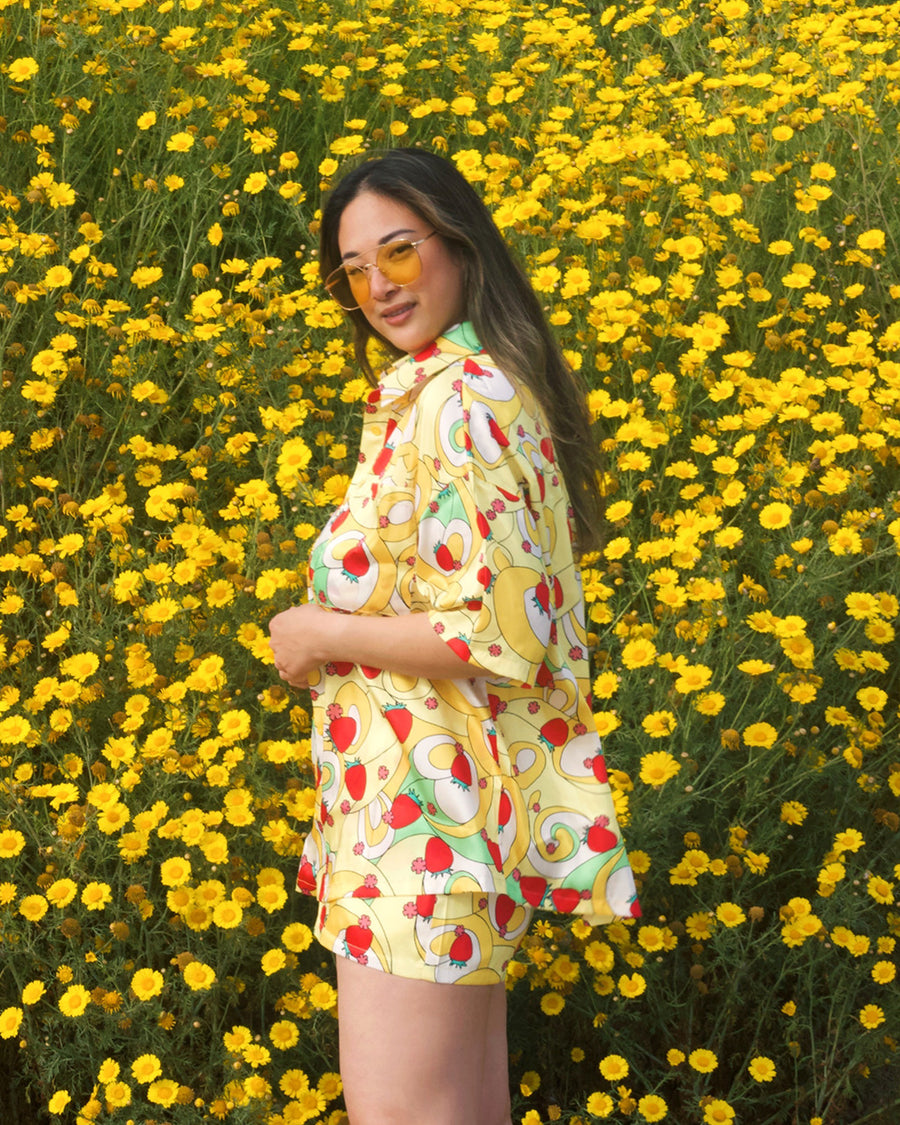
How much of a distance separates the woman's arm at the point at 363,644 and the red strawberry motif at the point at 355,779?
0.40 ft

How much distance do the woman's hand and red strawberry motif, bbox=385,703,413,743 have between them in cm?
11

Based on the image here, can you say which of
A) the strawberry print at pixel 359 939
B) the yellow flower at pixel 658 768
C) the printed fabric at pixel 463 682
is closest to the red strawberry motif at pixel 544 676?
the printed fabric at pixel 463 682

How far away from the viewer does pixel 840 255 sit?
150 inches

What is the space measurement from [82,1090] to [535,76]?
371cm

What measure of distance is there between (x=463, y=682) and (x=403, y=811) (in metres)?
0.16

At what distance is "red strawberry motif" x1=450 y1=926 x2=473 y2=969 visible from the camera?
1422 millimetres

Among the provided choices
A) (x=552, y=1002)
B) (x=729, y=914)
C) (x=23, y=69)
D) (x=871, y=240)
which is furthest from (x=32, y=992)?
(x=871, y=240)

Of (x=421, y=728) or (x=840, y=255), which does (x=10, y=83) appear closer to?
(x=840, y=255)

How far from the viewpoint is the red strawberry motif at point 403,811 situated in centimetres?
147

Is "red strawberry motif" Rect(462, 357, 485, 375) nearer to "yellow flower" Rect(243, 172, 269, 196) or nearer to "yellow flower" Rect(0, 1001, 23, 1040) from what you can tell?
"yellow flower" Rect(0, 1001, 23, 1040)

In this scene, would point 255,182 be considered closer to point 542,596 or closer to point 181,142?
point 181,142

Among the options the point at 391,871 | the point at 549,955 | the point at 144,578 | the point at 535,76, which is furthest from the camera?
the point at 535,76

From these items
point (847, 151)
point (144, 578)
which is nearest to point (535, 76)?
point (847, 151)

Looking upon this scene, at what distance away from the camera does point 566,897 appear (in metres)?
1.59
